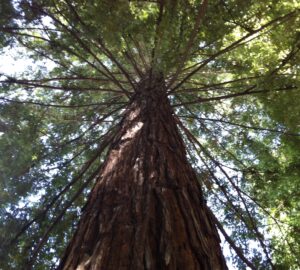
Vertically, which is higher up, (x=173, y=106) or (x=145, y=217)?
(x=173, y=106)

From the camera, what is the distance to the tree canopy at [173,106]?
3.87 metres

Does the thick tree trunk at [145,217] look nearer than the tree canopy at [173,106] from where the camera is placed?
Yes

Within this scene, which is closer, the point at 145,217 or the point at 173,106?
the point at 145,217

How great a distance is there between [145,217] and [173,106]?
295cm

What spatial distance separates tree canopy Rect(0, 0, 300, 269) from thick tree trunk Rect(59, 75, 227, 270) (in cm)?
55

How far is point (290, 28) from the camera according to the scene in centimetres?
402

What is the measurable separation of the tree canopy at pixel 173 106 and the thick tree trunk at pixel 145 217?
55 centimetres

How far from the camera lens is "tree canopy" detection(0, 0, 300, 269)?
12.7 feet

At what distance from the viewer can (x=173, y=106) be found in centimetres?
493

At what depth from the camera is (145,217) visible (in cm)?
213

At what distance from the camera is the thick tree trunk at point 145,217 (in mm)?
1927

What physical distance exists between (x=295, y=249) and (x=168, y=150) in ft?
9.38

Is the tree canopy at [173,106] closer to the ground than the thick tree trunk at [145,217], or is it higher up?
higher up

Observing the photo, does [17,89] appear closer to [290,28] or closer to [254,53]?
[254,53]
